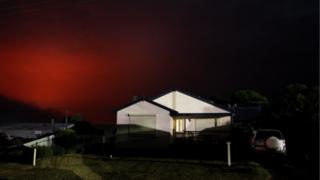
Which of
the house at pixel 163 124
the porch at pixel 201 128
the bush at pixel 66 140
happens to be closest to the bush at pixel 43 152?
the bush at pixel 66 140

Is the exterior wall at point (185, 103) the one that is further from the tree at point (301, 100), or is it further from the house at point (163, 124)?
the tree at point (301, 100)

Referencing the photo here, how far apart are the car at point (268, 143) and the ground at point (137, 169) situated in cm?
362

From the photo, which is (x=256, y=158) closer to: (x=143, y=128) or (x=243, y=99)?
(x=143, y=128)

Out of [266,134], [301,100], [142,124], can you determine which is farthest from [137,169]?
[301,100]

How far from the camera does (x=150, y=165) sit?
19938 mm

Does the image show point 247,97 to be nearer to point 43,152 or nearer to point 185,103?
point 185,103

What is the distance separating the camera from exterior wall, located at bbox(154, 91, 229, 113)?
35.7 meters

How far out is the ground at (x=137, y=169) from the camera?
16.0 m

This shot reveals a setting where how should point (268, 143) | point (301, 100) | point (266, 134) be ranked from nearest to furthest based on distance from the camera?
point (268, 143)
point (266, 134)
point (301, 100)

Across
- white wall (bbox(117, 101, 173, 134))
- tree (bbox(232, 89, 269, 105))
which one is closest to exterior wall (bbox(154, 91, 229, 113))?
white wall (bbox(117, 101, 173, 134))

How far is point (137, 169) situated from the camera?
60.3 feet

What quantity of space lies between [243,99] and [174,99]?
46.1 meters

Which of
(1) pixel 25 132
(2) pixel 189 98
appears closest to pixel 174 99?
(2) pixel 189 98

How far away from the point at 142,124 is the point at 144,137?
1.08 metres
